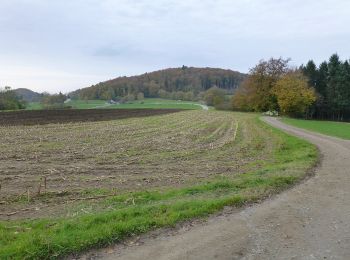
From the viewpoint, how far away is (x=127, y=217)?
27.9ft

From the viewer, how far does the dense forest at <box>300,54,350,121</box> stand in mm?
79750

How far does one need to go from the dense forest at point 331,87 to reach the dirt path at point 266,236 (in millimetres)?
75940

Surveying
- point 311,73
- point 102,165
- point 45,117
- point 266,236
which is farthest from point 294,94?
point 266,236

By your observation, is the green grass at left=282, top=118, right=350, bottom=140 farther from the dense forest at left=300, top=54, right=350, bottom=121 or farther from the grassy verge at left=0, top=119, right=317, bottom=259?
the dense forest at left=300, top=54, right=350, bottom=121

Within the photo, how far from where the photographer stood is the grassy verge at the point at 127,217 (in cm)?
689

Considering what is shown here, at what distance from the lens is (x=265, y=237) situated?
7.67 meters

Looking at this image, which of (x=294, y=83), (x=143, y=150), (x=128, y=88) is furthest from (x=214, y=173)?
(x=128, y=88)

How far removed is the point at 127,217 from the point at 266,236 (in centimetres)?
305

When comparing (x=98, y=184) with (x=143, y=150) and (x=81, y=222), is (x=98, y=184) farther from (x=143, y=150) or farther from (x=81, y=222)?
(x=143, y=150)

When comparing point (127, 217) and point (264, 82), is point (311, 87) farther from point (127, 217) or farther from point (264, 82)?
point (127, 217)

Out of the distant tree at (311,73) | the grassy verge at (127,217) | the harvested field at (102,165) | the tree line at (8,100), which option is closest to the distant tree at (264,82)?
the distant tree at (311,73)

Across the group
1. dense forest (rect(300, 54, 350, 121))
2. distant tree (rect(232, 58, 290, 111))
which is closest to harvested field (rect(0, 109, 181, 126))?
distant tree (rect(232, 58, 290, 111))

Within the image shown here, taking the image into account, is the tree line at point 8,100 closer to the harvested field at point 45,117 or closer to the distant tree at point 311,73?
the harvested field at point 45,117

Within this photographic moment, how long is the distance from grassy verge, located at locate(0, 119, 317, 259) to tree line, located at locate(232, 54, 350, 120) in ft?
215
